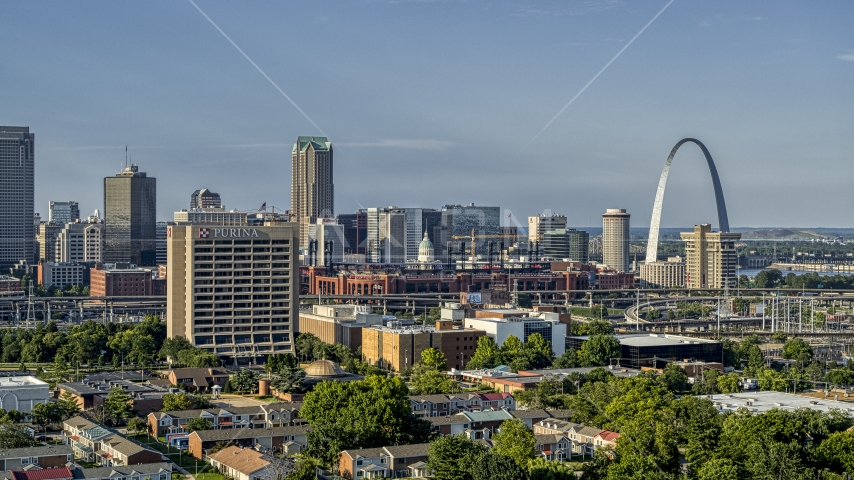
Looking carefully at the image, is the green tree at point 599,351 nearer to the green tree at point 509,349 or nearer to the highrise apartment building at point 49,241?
the green tree at point 509,349

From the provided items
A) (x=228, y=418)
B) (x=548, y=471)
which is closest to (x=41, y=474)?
(x=228, y=418)

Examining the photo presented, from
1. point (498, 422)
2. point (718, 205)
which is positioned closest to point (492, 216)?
point (718, 205)

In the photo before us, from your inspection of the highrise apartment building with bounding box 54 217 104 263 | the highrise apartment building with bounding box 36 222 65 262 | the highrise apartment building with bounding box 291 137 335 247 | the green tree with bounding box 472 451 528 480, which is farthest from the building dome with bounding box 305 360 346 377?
the highrise apartment building with bounding box 291 137 335 247

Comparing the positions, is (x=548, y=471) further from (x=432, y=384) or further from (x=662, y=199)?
(x=662, y=199)

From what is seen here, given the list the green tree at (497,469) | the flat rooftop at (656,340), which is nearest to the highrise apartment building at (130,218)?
the flat rooftop at (656,340)

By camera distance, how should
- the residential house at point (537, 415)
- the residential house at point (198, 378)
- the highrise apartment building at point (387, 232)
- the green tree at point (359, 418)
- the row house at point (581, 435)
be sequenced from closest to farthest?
the green tree at point (359, 418), the row house at point (581, 435), the residential house at point (537, 415), the residential house at point (198, 378), the highrise apartment building at point (387, 232)

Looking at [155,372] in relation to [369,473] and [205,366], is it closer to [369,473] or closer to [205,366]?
[205,366]
